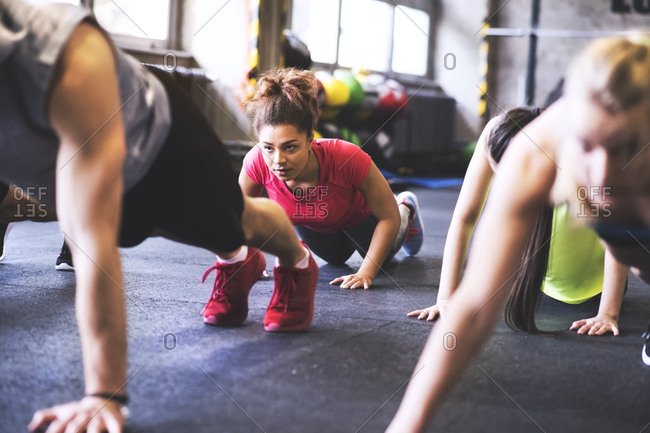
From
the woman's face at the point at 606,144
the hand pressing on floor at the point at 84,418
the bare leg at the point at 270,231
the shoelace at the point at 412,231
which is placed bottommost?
the shoelace at the point at 412,231

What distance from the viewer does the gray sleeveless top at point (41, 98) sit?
2.97 ft

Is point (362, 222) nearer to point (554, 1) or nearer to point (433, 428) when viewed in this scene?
point (433, 428)

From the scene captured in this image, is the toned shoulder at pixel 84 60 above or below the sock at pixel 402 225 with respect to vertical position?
above

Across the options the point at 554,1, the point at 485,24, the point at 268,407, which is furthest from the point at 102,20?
the point at 554,1

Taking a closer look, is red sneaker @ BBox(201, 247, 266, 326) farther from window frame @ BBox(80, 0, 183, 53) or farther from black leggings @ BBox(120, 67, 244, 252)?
→ window frame @ BBox(80, 0, 183, 53)

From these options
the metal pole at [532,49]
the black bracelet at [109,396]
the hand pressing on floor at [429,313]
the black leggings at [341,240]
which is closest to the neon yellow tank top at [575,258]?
the hand pressing on floor at [429,313]

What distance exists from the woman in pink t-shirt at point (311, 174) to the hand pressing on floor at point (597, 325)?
0.64 m

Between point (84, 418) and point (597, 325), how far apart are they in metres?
1.20

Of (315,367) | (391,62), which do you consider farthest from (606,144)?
(391,62)

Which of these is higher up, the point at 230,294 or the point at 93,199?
the point at 93,199

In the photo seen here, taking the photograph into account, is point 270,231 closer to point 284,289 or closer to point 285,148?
point 284,289

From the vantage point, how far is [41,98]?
91cm

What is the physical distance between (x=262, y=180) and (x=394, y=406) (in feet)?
3.60

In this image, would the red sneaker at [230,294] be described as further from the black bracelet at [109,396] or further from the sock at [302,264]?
the black bracelet at [109,396]
